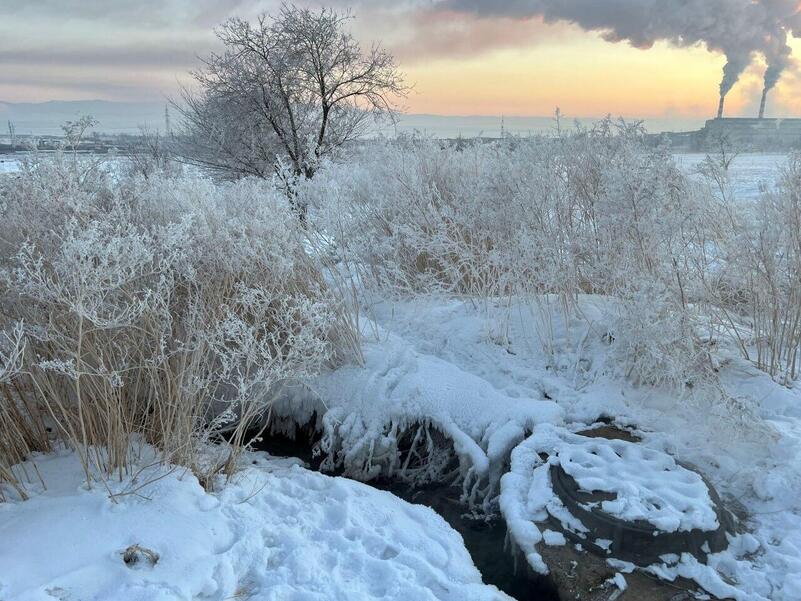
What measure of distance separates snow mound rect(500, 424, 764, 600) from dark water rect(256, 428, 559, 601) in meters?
0.15

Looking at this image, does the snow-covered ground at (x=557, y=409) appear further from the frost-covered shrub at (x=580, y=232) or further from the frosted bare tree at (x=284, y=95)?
the frosted bare tree at (x=284, y=95)

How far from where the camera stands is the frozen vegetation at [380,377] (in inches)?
127

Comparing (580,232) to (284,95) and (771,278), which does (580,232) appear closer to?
(771,278)

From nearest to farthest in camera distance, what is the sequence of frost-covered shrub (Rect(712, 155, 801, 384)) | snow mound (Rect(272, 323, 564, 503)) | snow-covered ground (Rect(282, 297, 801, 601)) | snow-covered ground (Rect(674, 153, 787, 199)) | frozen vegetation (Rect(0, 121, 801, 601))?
frozen vegetation (Rect(0, 121, 801, 601)), snow-covered ground (Rect(282, 297, 801, 601)), snow mound (Rect(272, 323, 564, 503)), frost-covered shrub (Rect(712, 155, 801, 384)), snow-covered ground (Rect(674, 153, 787, 199))

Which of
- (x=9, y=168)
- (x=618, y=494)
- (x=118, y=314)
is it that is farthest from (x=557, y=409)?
(x=9, y=168)

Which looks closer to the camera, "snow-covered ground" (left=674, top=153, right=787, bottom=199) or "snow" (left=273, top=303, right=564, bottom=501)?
"snow" (left=273, top=303, right=564, bottom=501)

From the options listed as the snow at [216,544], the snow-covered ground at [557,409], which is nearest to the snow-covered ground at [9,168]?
the snow at [216,544]

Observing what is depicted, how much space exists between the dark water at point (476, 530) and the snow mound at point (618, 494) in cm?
15

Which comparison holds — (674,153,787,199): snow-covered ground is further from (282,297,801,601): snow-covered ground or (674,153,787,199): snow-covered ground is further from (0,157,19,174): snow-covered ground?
(0,157,19,174): snow-covered ground

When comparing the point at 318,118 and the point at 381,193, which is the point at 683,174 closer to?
the point at 381,193

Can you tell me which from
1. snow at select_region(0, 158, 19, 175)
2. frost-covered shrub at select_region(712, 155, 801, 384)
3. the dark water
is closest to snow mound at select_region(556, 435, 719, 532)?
the dark water

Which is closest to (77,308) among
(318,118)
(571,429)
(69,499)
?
(69,499)

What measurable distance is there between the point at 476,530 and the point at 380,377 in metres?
1.69

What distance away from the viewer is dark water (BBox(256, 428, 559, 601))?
3467mm
